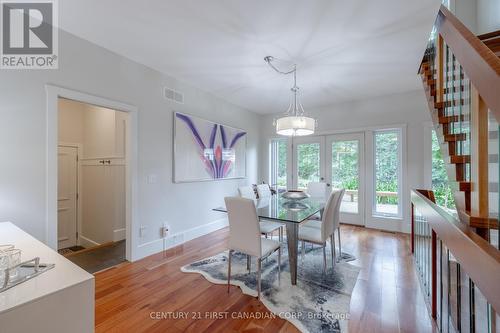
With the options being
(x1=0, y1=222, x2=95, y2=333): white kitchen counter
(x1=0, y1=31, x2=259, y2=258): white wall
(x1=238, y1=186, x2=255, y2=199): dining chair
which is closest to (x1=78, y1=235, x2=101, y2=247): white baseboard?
(x1=0, y1=31, x2=259, y2=258): white wall

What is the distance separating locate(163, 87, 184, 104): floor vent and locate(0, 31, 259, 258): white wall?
0.08 metres

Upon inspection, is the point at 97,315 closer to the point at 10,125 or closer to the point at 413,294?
the point at 10,125

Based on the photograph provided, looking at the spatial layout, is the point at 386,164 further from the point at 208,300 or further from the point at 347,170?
the point at 208,300

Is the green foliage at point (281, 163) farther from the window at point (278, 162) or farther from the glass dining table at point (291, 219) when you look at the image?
the glass dining table at point (291, 219)

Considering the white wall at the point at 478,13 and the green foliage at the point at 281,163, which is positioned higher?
the white wall at the point at 478,13

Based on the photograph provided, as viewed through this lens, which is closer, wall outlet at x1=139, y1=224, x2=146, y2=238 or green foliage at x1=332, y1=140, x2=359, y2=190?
wall outlet at x1=139, y1=224, x2=146, y2=238

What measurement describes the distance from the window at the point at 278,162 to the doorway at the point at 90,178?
11.3ft

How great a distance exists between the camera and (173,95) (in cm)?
344

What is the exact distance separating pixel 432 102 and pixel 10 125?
4.12m

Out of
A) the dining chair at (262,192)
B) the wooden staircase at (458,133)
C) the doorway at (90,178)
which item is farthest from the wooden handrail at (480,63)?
the doorway at (90,178)

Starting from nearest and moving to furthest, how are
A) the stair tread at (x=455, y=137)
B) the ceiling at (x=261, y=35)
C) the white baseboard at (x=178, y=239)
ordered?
the stair tread at (x=455, y=137)
the ceiling at (x=261, y=35)
the white baseboard at (x=178, y=239)

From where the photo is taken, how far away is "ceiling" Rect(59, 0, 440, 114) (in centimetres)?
192

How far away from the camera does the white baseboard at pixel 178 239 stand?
3.01 meters

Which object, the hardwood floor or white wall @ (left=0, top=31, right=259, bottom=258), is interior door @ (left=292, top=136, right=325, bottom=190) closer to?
white wall @ (left=0, top=31, right=259, bottom=258)
